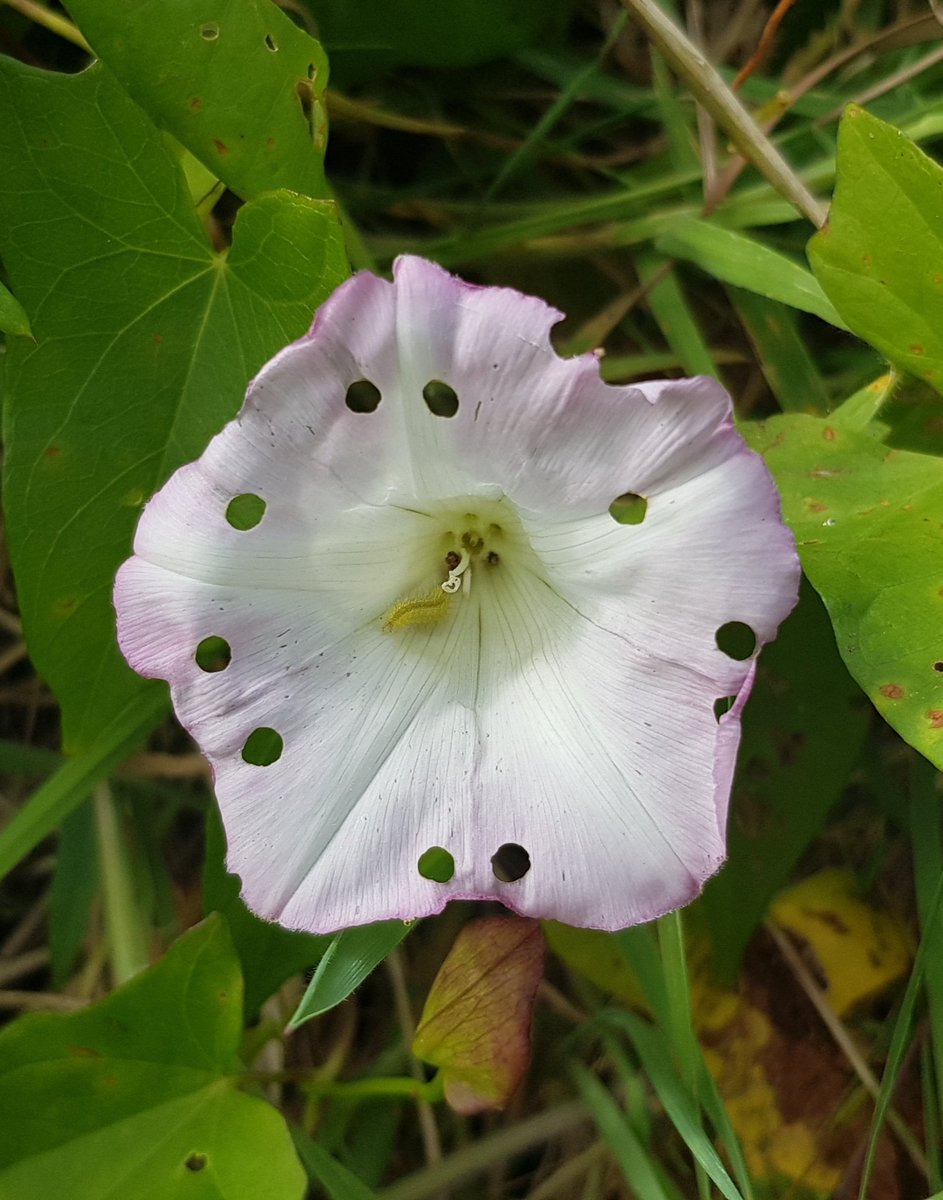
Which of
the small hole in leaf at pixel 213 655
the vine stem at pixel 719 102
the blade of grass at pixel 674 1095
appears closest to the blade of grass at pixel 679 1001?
the blade of grass at pixel 674 1095

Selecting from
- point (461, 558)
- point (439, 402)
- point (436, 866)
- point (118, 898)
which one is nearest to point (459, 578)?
point (461, 558)

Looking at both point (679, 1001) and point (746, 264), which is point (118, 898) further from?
point (746, 264)

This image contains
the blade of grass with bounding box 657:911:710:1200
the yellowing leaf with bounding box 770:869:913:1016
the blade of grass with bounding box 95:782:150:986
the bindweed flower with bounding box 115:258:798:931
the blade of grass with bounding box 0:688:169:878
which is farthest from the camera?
the yellowing leaf with bounding box 770:869:913:1016

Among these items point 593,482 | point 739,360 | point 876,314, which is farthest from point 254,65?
point 739,360

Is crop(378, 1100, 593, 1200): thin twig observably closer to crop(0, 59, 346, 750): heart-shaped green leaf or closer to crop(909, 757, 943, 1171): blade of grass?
crop(909, 757, 943, 1171): blade of grass

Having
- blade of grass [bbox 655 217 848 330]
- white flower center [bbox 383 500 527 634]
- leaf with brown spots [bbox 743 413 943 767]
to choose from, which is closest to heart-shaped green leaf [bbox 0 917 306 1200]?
white flower center [bbox 383 500 527 634]

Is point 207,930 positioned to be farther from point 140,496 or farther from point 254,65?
point 254,65
